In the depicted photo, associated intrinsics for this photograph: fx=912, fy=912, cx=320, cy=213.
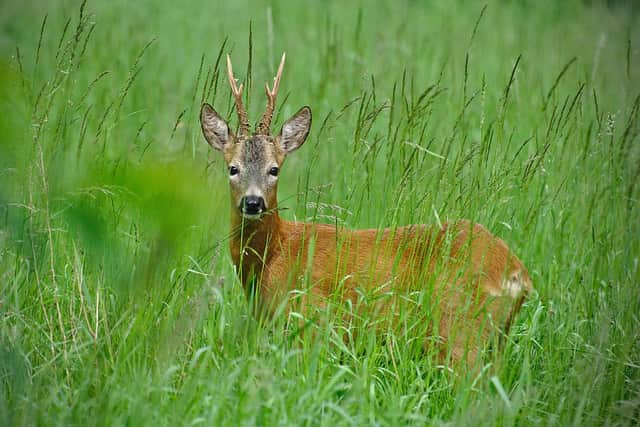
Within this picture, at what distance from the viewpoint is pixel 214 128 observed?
4535mm

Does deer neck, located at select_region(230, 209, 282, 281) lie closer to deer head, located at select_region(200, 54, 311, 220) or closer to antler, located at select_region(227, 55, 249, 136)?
deer head, located at select_region(200, 54, 311, 220)

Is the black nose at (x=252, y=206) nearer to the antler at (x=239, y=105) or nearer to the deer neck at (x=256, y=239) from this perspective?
the deer neck at (x=256, y=239)

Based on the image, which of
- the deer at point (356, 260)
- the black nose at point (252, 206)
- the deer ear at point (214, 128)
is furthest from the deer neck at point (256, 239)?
the deer ear at point (214, 128)

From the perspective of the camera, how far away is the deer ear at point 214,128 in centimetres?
443

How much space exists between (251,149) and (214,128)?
26 centimetres

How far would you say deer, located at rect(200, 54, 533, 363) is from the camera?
3766mm

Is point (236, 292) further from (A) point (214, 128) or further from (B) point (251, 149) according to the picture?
(A) point (214, 128)

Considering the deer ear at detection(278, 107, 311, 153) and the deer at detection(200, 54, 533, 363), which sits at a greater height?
the deer ear at detection(278, 107, 311, 153)

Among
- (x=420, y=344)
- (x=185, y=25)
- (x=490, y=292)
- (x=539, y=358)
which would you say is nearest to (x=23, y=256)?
(x=420, y=344)

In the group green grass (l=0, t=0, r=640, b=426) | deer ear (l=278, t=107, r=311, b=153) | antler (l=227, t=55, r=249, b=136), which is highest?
antler (l=227, t=55, r=249, b=136)

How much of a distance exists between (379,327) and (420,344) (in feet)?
0.69

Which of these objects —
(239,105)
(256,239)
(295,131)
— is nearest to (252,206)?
(256,239)

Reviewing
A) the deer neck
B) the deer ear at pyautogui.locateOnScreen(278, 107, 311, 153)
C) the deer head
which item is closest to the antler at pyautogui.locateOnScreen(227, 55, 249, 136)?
the deer head

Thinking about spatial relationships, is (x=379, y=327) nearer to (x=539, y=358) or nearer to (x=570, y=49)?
(x=539, y=358)
